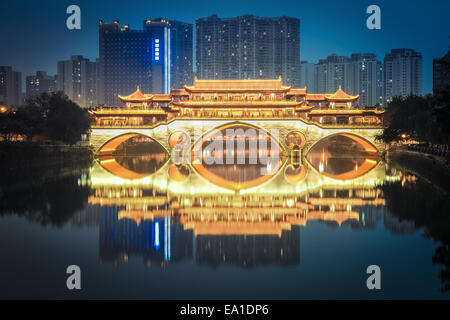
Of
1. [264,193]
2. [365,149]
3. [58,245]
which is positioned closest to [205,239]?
[58,245]

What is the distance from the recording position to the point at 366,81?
93.0 m

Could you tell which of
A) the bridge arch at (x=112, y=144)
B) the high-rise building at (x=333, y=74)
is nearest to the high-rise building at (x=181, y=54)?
the high-rise building at (x=333, y=74)

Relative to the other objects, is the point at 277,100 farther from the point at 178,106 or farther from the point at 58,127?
the point at 58,127

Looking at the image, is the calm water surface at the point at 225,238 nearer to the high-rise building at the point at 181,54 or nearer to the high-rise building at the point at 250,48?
the high-rise building at the point at 250,48

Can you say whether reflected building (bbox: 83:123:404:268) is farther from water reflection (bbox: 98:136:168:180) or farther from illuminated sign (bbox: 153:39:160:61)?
illuminated sign (bbox: 153:39:160:61)

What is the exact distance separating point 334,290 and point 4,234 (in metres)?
9.31

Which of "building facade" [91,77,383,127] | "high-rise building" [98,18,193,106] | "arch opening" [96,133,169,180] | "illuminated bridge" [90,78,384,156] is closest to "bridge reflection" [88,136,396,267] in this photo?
"arch opening" [96,133,169,180]

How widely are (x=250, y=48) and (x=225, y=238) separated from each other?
80.5 m

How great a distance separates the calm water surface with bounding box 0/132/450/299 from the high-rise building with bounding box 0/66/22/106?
80.8 metres

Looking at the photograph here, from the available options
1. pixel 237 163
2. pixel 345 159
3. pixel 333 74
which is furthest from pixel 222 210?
pixel 333 74

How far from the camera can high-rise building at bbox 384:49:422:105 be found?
8888 centimetres

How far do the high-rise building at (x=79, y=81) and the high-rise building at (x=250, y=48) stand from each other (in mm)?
30173

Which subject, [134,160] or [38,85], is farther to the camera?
[38,85]

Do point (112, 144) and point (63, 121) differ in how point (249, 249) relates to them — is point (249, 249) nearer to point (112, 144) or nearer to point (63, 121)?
point (63, 121)
